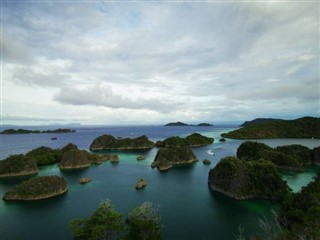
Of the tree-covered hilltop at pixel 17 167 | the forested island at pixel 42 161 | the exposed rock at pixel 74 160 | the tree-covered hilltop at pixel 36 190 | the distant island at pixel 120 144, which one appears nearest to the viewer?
the tree-covered hilltop at pixel 36 190

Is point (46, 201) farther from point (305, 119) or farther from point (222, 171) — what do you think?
point (305, 119)

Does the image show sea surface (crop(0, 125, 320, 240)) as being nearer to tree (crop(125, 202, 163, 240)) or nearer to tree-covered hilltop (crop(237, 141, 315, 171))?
tree-covered hilltop (crop(237, 141, 315, 171))

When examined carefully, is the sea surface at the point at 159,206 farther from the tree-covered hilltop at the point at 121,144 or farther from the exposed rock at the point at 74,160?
the tree-covered hilltop at the point at 121,144

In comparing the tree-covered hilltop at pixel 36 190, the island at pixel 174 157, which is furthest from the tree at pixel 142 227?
the island at pixel 174 157

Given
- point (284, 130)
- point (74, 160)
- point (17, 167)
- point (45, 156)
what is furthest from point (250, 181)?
point (284, 130)

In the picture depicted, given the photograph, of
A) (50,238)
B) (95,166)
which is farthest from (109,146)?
(50,238)

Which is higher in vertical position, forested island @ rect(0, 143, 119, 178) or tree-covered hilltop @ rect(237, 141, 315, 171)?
tree-covered hilltop @ rect(237, 141, 315, 171)

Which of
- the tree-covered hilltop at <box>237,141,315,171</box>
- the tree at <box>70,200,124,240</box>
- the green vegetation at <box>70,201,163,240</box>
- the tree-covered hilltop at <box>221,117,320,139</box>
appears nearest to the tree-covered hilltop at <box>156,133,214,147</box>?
the tree-covered hilltop at <box>237,141,315,171</box>
